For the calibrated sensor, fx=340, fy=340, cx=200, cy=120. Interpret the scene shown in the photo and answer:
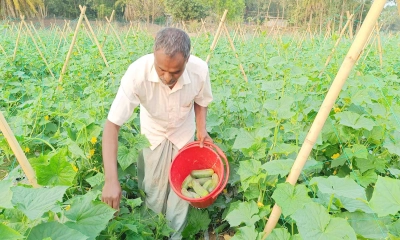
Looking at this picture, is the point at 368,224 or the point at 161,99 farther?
the point at 161,99

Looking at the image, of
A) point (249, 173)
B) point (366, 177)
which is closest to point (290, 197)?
point (249, 173)

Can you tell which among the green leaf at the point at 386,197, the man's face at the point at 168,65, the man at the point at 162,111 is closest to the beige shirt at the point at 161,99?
the man at the point at 162,111

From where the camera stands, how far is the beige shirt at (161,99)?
2123mm

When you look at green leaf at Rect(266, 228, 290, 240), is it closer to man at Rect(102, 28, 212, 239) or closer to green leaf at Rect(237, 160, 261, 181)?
green leaf at Rect(237, 160, 261, 181)

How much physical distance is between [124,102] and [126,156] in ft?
1.46

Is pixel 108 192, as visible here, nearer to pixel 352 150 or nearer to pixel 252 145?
pixel 252 145

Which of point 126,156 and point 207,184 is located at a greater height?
point 126,156

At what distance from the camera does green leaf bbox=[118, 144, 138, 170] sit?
2.33m

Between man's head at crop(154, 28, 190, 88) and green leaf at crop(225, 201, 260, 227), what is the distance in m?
0.86

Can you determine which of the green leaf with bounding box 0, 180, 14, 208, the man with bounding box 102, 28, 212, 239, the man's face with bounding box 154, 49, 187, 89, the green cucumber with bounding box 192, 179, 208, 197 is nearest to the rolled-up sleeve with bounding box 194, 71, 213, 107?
the man with bounding box 102, 28, 212, 239

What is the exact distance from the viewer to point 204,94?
251 centimetres

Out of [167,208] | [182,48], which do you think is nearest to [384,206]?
[182,48]

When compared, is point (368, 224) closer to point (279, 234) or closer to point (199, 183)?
point (279, 234)

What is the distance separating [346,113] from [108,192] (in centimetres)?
158
